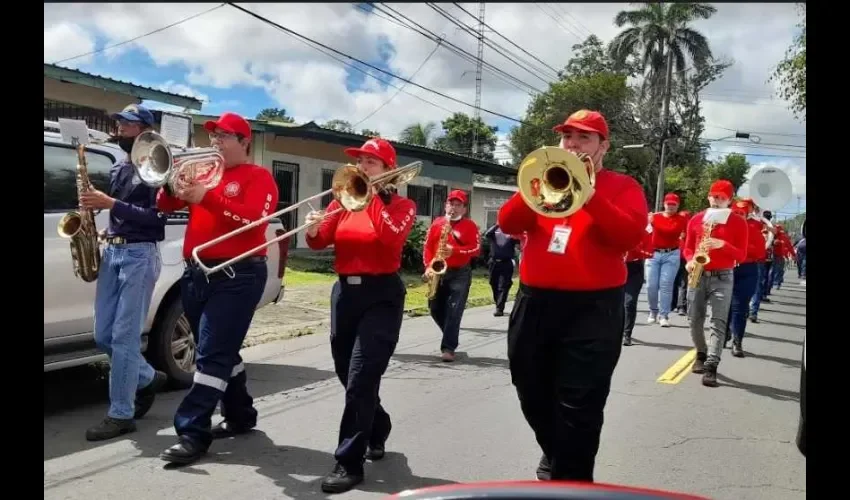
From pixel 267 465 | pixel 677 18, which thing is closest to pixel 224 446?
pixel 267 465

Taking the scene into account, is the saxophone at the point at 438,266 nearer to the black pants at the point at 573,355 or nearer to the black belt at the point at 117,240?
the black belt at the point at 117,240

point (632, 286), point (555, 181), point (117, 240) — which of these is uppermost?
point (555, 181)

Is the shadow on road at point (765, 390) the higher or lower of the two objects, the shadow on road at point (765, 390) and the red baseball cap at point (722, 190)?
the lower

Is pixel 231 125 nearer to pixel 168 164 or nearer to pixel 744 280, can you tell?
pixel 168 164

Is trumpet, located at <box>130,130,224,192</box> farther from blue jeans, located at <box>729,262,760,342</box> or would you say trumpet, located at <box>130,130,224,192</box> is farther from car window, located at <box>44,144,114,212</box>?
blue jeans, located at <box>729,262,760,342</box>

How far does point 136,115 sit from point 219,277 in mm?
1035

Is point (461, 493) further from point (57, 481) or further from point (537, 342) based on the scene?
point (57, 481)

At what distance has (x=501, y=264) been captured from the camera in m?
11.9

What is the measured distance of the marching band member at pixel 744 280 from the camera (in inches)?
336

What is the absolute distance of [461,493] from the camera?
179cm

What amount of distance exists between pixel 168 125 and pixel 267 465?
301 centimetres

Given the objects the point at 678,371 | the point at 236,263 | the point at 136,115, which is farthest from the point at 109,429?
the point at 678,371

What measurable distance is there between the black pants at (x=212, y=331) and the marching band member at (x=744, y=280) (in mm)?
5809

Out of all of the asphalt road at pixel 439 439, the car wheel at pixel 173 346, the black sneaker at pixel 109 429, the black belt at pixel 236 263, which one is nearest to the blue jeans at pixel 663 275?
the asphalt road at pixel 439 439
